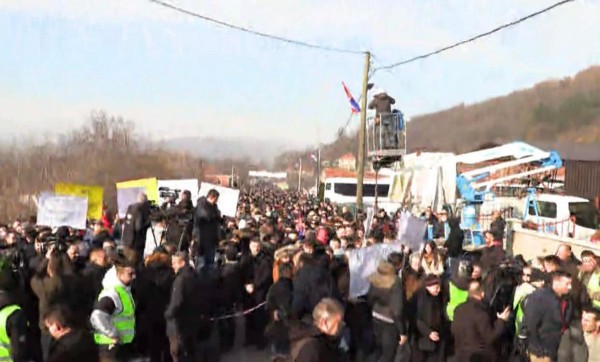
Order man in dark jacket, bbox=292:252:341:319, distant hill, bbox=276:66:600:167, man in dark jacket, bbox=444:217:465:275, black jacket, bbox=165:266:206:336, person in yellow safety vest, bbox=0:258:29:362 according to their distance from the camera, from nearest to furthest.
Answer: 1. person in yellow safety vest, bbox=0:258:29:362
2. black jacket, bbox=165:266:206:336
3. man in dark jacket, bbox=292:252:341:319
4. man in dark jacket, bbox=444:217:465:275
5. distant hill, bbox=276:66:600:167

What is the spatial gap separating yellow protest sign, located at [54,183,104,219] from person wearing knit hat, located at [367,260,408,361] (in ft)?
21.5

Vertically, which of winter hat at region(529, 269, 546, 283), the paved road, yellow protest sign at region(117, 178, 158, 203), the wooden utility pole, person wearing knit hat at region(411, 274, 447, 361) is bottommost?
the paved road

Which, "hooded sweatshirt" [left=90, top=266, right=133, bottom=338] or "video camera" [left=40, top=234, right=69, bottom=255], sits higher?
"video camera" [left=40, top=234, right=69, bottom=255]

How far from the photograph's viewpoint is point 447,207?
20.6 metres

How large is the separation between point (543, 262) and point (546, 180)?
21741mm

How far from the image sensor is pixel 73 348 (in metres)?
5.12

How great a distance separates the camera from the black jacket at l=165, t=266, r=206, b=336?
25.1ft

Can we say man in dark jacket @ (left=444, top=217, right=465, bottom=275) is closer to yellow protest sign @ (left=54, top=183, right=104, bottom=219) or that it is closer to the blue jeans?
the blue jeans

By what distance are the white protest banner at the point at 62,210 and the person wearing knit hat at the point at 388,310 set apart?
5.60 m


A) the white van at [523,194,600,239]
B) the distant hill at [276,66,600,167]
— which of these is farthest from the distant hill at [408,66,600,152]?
the white van at [523,194,600,239]

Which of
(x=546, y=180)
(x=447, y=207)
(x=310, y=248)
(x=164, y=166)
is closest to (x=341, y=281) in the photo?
(x=310, y=248)

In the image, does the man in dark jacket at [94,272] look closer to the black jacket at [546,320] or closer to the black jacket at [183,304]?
the black jacket at [183,304]

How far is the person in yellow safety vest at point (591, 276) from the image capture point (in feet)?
29.1

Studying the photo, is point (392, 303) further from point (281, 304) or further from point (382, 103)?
point (382, 103)
